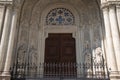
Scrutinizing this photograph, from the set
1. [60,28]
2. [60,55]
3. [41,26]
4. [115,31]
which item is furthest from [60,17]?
[115,31]

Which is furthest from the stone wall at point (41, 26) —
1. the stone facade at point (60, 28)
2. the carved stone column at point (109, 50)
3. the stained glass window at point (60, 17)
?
the carved stone column at point (109, 50)

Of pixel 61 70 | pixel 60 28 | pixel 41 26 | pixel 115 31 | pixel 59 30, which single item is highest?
pixel 41 26

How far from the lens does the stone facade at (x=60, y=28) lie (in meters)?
8.32

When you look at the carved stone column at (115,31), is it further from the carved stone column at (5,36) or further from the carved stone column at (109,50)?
the carved stone column at (5,36)

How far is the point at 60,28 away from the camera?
11266 mm

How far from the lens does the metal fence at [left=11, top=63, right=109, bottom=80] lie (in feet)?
30.7

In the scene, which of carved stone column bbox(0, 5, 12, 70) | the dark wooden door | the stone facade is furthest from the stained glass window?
carved stone column bbox(0, 5, 12, 70)

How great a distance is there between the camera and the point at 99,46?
10.4 metres

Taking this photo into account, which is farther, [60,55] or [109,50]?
[60,55]

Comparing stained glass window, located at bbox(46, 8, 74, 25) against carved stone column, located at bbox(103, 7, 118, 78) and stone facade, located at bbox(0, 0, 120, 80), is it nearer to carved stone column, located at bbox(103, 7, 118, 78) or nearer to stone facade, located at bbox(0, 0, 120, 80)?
stone facade, located at bbox(0, 0, 120, 80)

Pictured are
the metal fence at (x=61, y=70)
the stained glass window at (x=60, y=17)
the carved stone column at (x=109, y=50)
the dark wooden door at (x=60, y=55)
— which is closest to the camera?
the carved stone column at (x=109, y=50)

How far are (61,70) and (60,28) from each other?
2.68m

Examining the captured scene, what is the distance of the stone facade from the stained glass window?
0.17m

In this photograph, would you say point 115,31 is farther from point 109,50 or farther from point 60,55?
point 60,55
